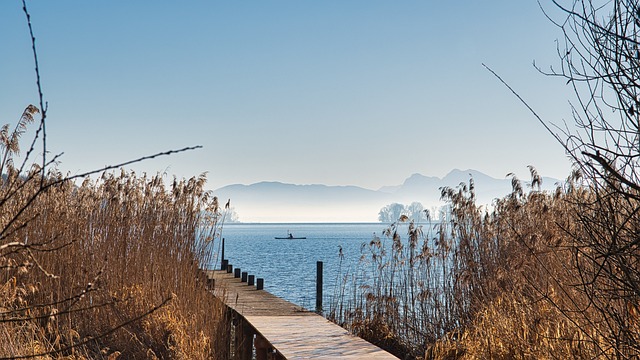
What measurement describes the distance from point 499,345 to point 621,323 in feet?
7.62

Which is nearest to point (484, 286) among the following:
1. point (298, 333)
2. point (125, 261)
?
point (298, 333)

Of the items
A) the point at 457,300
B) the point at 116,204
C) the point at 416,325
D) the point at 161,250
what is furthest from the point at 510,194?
the point at 116,204

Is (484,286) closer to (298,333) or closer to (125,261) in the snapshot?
(298,333)

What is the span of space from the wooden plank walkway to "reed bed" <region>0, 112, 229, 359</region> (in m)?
0.56

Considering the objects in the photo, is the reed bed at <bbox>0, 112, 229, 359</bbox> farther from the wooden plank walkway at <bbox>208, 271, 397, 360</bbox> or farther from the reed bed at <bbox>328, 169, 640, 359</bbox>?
the reed bed at <bbox>328, 169, 640, 359</bbox>

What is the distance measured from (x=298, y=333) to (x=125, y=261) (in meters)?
2.72

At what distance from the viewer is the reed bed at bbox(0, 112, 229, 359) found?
781 centimetres

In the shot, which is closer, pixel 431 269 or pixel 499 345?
pixel 499 345

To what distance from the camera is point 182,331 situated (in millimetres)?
7203

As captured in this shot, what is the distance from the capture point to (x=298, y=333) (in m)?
7.07

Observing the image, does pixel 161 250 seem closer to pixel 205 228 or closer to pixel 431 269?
pixel 205 228

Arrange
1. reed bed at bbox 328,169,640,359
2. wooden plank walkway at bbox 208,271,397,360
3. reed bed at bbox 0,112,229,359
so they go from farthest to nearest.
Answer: reed bed at bbox 0,112,229,359 < wooden plank walkway at bbox 208,271,397,360 < reed bed at bbox 328,169,640,359

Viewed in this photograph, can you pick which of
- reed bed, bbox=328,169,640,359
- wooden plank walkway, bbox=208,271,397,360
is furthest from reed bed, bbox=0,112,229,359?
reed bed, bbox=328,169,640,359

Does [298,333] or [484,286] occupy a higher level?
[484,286]
